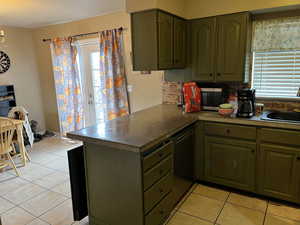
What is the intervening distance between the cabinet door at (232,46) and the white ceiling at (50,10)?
4.95 ft

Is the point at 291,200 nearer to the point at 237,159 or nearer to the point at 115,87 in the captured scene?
the point at 237,159

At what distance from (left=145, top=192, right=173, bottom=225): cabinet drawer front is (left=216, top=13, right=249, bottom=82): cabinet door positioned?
5.48ft

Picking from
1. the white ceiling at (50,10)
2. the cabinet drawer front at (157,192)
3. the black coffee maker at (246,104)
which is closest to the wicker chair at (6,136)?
the white ceiling at (50,10)

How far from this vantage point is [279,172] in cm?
245

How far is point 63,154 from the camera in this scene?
13.9 feet

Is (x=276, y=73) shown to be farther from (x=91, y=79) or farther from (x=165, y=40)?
(x=91, y=79)

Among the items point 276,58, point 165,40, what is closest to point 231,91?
point 276,58

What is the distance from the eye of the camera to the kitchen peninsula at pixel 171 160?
189 cm

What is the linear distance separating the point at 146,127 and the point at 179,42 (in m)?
A: 1.32

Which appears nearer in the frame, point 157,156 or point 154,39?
point 157,156

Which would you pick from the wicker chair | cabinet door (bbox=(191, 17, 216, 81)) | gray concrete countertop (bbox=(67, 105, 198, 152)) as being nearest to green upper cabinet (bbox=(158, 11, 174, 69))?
cabinet door (bbox=(191, 17, 216, 81))

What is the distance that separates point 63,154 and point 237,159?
10.1ft

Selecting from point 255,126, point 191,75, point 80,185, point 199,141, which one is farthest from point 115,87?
point 255,126

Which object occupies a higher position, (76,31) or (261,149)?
(76,31)
